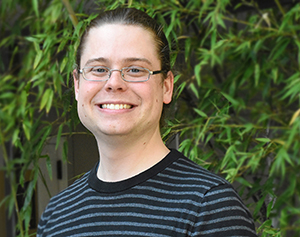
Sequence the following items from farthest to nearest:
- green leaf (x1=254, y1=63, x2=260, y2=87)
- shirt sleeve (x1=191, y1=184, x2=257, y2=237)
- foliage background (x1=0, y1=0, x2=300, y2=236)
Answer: green leaf (x1=254, y1=63, x2=260, y2=87) → foliage background (x1=0, y1=0, x2=300, y2=236) → shirt sleeve (x1=191, y1=184, x2=257, y2=237)

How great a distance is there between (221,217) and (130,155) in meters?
0.19

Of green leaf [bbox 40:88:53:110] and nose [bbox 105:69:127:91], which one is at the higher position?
nose [bbox 105:69:127:91]

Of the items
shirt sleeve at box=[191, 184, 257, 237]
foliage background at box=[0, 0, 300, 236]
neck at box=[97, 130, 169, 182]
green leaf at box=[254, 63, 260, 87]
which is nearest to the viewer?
shirt sleeve at box=[191, 184, 257, 237]

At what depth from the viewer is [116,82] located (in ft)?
2.34

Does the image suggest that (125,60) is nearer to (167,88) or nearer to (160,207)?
(167,88)

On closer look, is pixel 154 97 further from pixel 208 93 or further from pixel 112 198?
pixel 208 93

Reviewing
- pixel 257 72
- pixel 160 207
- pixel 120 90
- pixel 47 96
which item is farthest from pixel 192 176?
pixel 257 72

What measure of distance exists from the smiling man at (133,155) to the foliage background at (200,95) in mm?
475

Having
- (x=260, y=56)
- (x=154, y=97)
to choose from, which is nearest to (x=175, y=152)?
(x=154, y=97)

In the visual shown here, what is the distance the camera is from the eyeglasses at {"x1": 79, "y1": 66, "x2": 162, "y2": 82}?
726 mm

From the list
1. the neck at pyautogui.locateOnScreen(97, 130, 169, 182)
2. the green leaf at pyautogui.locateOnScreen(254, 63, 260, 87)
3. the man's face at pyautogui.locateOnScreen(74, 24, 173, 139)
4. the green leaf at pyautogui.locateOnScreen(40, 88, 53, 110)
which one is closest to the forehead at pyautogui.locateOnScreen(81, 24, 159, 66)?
the man's face at pyautogui.locateOnScreen(74, 24, 173, 139)

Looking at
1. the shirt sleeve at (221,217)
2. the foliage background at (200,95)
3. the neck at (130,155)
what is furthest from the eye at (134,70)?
the foliage background at (200,95)

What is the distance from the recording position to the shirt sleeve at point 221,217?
648 mm

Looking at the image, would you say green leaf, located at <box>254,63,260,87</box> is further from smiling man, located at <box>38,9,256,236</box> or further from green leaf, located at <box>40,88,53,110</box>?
smiling man, located at <box>38,9,256,236</box>
